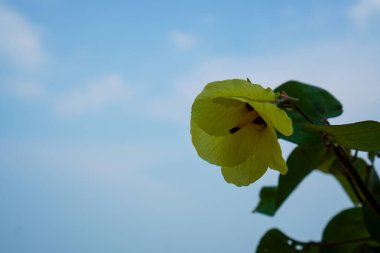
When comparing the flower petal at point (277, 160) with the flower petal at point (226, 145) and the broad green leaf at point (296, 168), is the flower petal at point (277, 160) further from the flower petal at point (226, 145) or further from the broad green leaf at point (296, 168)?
the broad green leaf at point (296, 168)

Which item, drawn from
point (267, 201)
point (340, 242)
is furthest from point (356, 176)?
point (267, 201)

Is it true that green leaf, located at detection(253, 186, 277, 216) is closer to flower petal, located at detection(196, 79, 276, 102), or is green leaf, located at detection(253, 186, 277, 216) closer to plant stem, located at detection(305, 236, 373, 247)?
plant stem, located at detection(305, 236, 373, 247)

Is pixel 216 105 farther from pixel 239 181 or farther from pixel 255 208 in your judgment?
pixel 255 208

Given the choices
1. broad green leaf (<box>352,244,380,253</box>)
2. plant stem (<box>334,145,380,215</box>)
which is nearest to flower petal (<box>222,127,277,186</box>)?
plant stem (<box>334,145,380,215</box>)

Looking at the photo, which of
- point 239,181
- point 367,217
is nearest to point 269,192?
point 367,217

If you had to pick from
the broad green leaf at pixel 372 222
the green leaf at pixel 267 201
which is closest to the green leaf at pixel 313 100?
the broad green leaf at pixel 372 222

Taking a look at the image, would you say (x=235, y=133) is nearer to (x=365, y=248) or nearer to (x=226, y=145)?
(x=226, y=145)
